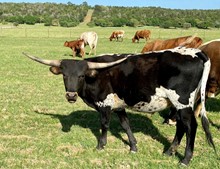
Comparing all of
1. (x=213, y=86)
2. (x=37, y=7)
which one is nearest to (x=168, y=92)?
(x=213, y=86)

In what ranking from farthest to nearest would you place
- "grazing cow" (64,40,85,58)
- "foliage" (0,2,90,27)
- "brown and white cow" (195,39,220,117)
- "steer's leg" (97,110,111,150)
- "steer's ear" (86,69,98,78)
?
"foliage" (0,2,90,27)
"grazing cow" (64,40,85,58)
"brown and white cow" (195,39,220,117)
"steer's leg" (97,110,111,150)
"steer's ear" (86,69,98,78)

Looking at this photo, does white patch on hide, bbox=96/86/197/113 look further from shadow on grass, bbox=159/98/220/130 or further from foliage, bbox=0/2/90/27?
foliage, bbox=0/2/90/27

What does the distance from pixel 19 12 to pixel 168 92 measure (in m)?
102

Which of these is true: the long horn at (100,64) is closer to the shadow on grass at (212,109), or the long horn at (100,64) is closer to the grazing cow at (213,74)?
the grazing cow at (213,74)

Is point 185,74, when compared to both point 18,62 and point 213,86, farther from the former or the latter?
point 18,62

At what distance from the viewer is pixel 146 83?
5.52m

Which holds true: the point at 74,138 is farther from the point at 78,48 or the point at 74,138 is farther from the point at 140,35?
the point at 140,35

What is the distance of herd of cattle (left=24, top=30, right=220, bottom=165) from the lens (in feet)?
17.3

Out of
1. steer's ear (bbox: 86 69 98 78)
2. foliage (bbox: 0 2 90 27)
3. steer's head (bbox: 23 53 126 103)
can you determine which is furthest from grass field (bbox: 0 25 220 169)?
foliage (bbox: 0 2 90 27)

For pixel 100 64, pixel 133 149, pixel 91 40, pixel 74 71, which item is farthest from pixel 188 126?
pixel 91 40

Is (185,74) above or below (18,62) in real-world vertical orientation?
above

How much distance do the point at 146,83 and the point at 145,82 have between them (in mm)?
23

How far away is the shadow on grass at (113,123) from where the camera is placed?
7047 mm

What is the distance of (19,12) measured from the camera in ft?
334
